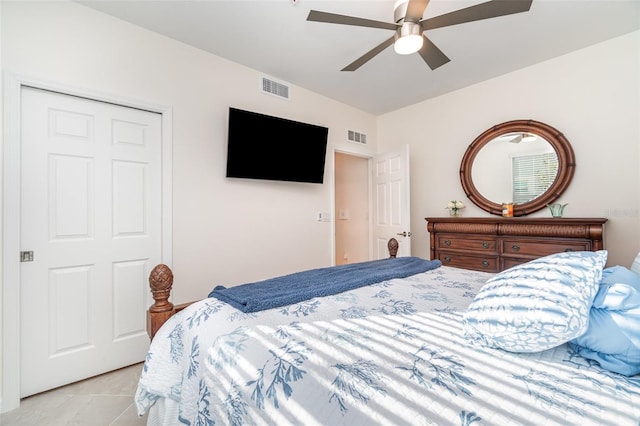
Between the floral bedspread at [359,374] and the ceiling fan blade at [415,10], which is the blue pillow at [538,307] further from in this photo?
the ceiling fan blade at [415,10]

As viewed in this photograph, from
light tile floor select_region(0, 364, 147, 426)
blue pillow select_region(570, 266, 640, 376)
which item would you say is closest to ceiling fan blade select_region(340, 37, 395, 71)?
blue pillow select_region(570, 266, 640, 376)

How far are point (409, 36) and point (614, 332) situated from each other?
1.83m

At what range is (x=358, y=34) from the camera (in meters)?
2.44

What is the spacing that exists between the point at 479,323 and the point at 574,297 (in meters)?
0.26

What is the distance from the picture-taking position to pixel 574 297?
31.1 inches

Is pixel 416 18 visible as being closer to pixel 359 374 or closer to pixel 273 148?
pixel 273 148

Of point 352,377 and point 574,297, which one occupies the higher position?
point 574,297

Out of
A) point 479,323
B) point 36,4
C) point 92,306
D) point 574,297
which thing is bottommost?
point 92,306

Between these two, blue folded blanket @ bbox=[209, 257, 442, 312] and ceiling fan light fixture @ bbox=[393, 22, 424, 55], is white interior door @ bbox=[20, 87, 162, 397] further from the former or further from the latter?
ceiling fan light fixture @ bbox=[393, 22, 424, 55]

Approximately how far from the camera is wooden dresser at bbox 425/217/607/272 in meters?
2.42

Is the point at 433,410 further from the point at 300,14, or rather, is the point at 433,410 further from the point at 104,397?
the point at 300,14

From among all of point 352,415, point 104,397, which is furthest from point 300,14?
point 104,397

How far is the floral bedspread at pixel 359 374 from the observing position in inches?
24.5

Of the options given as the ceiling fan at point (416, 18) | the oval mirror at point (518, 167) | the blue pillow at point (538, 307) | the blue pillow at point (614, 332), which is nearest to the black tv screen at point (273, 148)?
the ceiling fan at point (416, 18)
